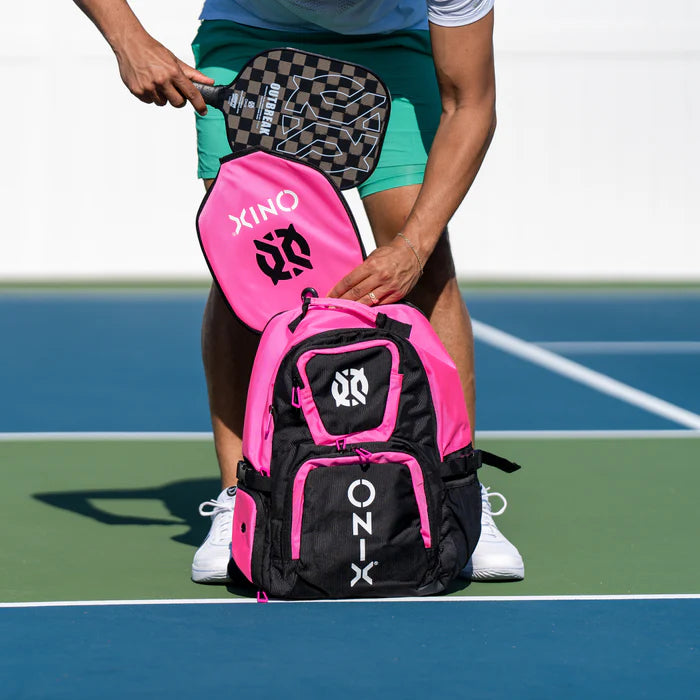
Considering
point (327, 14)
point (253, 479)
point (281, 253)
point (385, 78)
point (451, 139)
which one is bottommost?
point (253, 479)

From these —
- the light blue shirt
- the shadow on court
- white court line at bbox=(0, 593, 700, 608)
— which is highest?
the light blue shirt

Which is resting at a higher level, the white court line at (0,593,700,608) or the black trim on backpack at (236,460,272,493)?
the black trim on backpack at (236,460,272,493)

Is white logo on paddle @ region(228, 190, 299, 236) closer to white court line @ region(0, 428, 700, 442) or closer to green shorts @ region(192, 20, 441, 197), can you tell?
green shorts @ region(192, 20, 441, 197)

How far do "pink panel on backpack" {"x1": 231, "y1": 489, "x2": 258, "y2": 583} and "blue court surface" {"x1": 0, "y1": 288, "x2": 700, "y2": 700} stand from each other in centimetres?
7

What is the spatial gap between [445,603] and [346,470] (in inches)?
12.2

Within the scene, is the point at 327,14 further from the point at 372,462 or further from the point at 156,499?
the point at 156,499

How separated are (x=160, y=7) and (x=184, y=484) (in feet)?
24.4

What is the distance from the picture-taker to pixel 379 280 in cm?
279

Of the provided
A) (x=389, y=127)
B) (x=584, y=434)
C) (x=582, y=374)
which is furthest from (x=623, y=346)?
(x=389, y=127)

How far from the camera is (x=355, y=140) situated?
3.04 m

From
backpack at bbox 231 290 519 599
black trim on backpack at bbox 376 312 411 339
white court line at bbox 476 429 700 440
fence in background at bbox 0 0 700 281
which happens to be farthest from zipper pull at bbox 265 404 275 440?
fence in background at bbox 0 0 700 281

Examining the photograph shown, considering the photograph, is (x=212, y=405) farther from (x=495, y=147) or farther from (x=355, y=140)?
(x=495, y=147)

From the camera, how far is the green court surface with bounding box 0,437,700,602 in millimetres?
2808

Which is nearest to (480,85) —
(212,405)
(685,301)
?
(212,405)
